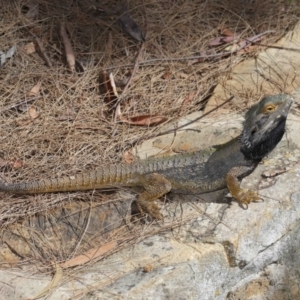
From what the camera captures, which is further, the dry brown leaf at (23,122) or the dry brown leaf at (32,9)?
the dry brown leaf at (32,9)

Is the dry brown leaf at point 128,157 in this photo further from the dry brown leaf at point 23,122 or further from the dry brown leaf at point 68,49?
the dry brown leaf at point 68,49

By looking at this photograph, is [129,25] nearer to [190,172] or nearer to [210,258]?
[190,172]

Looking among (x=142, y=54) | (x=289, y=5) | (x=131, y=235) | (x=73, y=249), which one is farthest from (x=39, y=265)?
(x=289, y=5)

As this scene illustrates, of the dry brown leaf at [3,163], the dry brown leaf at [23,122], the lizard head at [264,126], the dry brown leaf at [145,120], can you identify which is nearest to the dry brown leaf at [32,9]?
the dry brown leaf at [23,122]

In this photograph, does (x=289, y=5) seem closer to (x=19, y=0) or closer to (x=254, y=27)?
(x=254, y=27)

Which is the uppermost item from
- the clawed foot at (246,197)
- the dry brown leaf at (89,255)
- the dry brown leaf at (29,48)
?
the dry brown leaf at (29,48)

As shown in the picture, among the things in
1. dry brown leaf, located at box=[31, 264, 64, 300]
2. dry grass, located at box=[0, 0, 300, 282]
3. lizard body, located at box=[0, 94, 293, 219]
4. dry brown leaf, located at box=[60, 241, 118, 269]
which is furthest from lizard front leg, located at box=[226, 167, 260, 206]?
dry brown leaf, located at box=[31, 264, 64, 300]

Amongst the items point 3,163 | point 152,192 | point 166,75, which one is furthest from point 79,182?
point 166,75
